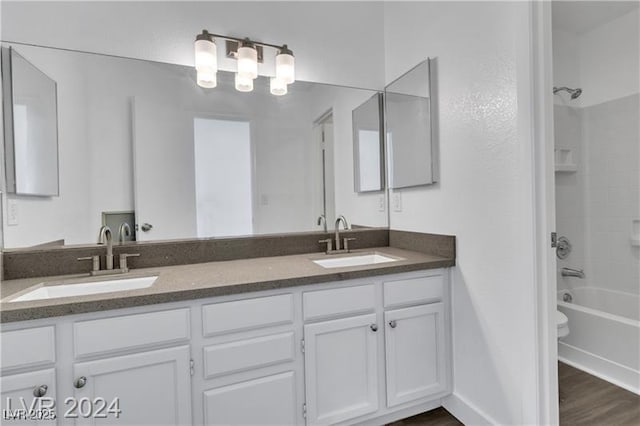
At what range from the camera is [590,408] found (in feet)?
5.38

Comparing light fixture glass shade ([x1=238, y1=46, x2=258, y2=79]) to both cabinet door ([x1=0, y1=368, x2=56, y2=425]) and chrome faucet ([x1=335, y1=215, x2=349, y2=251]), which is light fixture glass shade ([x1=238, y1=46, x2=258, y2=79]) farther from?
cabinet door ([x1=0, y1=368, x2=56, y2=425])

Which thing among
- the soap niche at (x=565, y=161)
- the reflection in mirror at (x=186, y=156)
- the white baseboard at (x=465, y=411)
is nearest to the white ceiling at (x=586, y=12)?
the soap niche at (x=565, y=161)

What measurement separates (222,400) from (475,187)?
4.74ft

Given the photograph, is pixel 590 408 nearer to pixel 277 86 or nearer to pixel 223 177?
pixel 223 177

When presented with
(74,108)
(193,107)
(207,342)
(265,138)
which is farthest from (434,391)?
(74,108)

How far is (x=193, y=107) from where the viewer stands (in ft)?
5.59

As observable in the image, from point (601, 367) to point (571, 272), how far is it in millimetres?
787

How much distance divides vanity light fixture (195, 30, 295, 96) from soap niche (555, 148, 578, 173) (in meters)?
2.23

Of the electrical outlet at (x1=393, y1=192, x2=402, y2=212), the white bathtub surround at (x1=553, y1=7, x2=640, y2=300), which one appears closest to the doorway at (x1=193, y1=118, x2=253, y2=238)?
the electrical outlet at (x1=393, y1=192, x2=402, y2=212)

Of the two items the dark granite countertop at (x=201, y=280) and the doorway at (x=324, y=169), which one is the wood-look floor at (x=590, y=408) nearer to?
the dark granite countertop at (x=201, y=280)

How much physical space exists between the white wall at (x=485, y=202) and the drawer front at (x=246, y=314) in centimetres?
92

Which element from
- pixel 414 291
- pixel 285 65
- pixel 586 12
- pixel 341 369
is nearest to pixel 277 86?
pixel 285 65

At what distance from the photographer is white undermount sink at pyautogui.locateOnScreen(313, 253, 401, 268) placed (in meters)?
1.77

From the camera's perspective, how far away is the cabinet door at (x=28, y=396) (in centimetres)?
97
